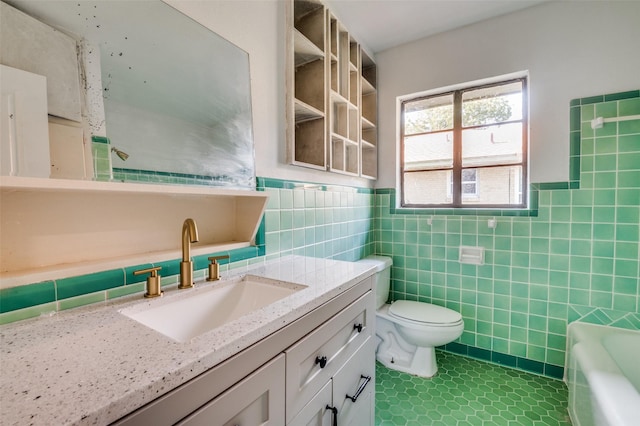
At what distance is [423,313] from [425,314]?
0.02 metres

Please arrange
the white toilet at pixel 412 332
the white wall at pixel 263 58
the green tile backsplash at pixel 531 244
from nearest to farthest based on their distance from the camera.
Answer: the white wall at pixel 263 58 → the green tile backsplash at pixel 531 244 → the white toilet at pixel 412 332

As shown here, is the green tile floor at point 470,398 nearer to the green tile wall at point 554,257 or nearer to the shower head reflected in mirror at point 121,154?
the green tile wall at point 554,257

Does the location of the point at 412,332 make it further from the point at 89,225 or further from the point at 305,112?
the point at 89,225

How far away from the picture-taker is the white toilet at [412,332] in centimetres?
177

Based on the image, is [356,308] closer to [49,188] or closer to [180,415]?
[180,415]

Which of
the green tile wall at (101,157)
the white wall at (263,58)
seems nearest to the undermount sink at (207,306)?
the green tile wall at (101,157)

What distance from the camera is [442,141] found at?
7.57ft

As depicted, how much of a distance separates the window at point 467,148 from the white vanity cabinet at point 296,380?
4.89 feet

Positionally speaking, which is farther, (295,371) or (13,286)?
(295,371)

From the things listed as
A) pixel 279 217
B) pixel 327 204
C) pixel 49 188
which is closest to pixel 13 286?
pixel 49 188

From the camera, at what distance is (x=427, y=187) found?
2.36 meters

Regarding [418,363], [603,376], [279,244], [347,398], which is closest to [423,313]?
[418,363]

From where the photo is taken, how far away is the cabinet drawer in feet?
2.36

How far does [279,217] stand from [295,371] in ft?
2.60
